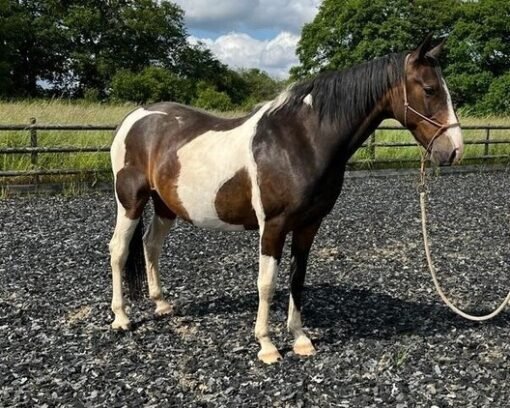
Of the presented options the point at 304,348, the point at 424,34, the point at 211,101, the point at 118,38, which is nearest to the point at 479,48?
the point at 424,34

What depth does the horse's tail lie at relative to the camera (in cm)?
471

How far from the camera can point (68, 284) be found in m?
5.49

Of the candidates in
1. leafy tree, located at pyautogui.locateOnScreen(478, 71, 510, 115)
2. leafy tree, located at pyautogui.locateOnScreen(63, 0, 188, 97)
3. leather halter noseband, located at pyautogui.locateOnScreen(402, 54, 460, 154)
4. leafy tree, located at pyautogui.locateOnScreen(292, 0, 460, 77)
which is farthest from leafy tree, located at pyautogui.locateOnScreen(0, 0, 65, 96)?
leather halter noseband, located at pyautogui.locateOnScreen(402, 54, 460, 154)

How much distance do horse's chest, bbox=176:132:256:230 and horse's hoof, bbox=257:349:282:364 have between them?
0.92 metres

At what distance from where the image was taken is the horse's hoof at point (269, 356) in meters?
3.83

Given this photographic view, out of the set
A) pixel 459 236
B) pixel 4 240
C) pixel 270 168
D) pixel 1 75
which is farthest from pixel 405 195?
pixel 1 75

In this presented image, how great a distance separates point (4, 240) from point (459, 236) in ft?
21.0

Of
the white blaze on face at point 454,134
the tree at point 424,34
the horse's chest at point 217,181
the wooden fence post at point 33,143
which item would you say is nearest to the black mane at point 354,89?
the white blaze on face at point 454,134

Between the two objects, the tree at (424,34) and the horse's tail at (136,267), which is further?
the tree at (424,34)

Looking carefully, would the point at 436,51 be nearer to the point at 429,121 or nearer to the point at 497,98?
the point at 429,121

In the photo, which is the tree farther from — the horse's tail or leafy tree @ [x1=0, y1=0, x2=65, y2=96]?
the horse's tail

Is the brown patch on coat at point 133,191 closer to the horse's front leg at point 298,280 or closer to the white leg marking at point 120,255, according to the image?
the white leg marking at point 120,255

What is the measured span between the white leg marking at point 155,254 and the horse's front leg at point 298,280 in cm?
123

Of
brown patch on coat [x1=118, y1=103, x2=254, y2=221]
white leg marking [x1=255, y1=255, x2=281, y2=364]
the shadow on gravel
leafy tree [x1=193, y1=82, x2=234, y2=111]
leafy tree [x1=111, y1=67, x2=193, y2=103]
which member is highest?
leafy tree [x1=111, y1=67, x2=193, y2=103]
